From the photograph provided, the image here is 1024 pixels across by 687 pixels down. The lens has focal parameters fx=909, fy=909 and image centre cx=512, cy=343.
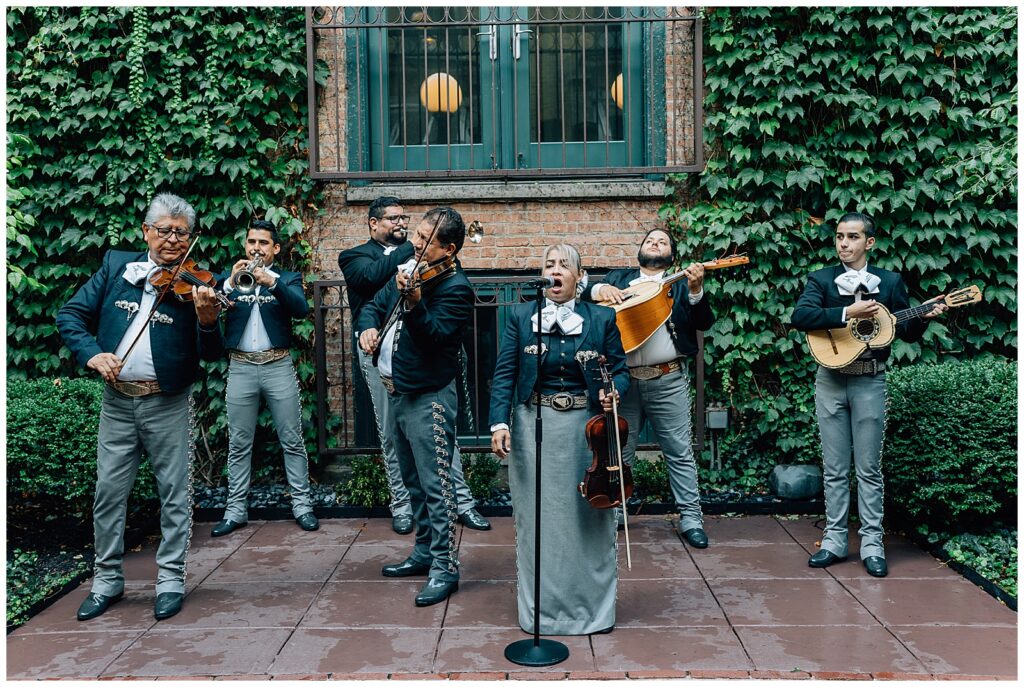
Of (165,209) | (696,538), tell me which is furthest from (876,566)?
(165,209)

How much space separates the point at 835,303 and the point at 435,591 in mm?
2977

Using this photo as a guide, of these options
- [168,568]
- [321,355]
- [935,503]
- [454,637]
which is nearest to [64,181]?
[321,355]

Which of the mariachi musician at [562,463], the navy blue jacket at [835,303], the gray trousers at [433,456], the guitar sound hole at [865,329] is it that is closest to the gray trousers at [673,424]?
the navy blue jacket at [835,303]

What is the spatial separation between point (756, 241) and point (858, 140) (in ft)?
3.83

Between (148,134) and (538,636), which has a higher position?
(148,134)

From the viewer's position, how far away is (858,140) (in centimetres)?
745

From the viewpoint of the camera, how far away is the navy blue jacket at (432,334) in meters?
4.76

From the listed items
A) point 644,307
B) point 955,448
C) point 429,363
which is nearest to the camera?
point 429,363

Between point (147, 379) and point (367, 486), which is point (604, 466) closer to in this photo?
point (147, 379)

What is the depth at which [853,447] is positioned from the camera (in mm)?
5730

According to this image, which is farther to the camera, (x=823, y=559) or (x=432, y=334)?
(x=823, y=559)

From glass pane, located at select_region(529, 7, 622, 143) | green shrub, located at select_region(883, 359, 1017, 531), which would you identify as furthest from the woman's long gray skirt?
glass pane, located at select_region(529, 7, 622, 143)

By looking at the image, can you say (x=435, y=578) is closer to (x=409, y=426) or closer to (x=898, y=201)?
(x=409, y=426)

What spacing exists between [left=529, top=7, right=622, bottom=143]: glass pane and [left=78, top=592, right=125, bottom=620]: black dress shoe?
4.93m
